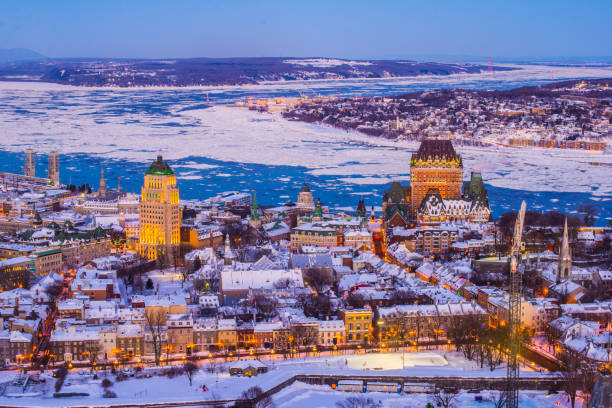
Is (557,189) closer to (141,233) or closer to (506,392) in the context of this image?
(141,233)

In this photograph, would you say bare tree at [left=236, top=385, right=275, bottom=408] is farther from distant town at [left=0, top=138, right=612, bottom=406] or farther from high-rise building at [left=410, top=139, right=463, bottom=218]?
high-rise building at [left=410, top=139, right=463, bottom=218]

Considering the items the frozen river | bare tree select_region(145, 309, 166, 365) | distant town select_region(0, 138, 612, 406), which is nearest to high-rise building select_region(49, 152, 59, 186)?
the frozen river

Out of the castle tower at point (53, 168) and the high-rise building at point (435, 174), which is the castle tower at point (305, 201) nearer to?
the high-rise building at point (435, 174)

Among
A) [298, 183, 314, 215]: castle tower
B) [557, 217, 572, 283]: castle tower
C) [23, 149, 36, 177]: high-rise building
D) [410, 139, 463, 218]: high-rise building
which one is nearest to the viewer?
[557, 217, 572, 283]: castle tower

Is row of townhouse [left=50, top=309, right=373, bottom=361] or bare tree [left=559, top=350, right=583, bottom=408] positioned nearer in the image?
bare tree [left=559, top=350, right=583, bottom=408]

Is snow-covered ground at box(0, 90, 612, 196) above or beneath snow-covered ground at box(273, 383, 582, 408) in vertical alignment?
above

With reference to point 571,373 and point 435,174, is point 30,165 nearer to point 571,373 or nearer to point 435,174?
point 435,174

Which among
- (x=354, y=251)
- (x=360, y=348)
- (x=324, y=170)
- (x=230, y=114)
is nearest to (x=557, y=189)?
(x=324, y=170)

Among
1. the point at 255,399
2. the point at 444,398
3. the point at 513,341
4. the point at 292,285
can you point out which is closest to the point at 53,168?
the point at 292,285
